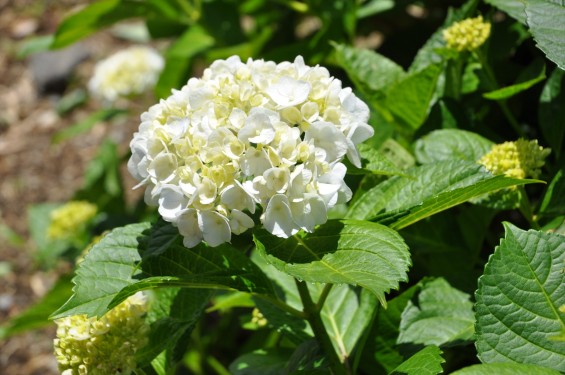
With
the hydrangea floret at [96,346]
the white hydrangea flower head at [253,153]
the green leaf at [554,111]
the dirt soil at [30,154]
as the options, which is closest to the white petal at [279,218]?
the white hydrangea flower head at [253,153]

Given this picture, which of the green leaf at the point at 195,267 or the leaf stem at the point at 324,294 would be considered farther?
the leaf stem at the point at 324,294

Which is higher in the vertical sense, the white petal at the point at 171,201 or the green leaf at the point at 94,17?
the white petal at the point at 171,201

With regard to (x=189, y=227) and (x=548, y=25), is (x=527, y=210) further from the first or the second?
(x=189, y=227)

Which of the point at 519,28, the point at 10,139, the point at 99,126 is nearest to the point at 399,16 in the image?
the point at 519,28

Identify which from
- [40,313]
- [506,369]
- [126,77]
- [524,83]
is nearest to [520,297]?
[506,369]

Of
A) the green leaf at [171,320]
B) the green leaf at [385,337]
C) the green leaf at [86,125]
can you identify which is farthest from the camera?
the green leaf at [86,125]

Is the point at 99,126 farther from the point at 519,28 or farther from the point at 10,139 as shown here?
the point at 519,28

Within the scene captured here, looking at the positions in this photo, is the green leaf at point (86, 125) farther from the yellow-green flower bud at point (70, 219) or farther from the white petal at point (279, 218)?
the white petal at point (279, 218)
